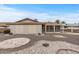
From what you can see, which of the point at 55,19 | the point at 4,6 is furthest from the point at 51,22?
the point at 4,6

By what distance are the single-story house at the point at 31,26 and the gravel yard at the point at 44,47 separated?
11cm

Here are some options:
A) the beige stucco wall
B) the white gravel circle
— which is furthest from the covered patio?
the white gravel circle

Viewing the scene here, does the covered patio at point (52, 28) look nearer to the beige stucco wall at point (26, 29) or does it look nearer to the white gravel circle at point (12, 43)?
the beige stucco wall at point (26, 29)

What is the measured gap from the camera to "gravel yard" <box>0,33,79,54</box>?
4691 millimetres

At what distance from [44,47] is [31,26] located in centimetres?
57

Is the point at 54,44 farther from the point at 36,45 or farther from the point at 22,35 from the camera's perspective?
the point at 22,35

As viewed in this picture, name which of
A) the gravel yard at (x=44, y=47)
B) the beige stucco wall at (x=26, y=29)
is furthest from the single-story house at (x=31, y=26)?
the gravel yard at (x=44, y=47)

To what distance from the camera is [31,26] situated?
4.75 m

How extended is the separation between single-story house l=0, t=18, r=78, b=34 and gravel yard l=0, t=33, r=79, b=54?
0.35ft

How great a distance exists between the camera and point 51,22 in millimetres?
4754

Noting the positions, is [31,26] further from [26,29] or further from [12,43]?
[12,43]

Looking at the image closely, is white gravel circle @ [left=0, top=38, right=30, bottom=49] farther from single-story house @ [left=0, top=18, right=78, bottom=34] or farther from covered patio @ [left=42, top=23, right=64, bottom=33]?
covered patio @ [left=42, top=23, right=64, bottom=33]

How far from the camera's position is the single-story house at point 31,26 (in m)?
4.71

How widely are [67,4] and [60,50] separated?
107cm
